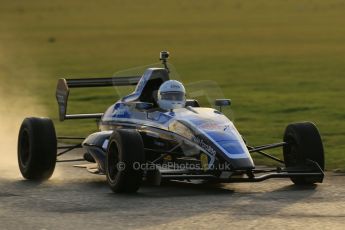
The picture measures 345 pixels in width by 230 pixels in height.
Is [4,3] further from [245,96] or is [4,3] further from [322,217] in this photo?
[322,217]

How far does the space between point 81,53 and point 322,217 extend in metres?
44.6

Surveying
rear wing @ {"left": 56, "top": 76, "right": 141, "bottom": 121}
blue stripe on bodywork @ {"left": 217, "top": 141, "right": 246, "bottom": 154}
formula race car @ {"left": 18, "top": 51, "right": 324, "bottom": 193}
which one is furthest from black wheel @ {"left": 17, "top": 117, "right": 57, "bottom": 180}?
blue stripe on bodywork @ {"left": 217, "top": 141, "right": 246, "bottom": 154}

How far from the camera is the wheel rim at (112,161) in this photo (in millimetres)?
13523

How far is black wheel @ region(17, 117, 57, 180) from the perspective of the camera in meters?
14.5

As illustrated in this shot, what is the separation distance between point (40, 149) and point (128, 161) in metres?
2.01

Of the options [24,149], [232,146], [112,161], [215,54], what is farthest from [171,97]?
[215,54]

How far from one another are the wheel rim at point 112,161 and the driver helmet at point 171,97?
3.89 ft

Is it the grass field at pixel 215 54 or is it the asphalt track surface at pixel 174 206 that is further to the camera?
the grass field at pixel 215 54

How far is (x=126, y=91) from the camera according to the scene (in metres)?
16.2

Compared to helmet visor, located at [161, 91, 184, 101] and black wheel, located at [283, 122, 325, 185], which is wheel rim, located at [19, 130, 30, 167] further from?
black wheel, located at [283, 122, 325, 185]

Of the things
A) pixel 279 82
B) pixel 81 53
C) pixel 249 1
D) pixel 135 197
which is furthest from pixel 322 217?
pixel 249 1

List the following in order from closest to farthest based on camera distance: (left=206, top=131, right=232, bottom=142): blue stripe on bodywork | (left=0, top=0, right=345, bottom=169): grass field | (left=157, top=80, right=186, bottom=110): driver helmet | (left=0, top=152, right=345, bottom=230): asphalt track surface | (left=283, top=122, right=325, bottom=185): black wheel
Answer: (left=0, top=152, right=345, bottom=230): asphalt track surface, (left=206, top=131, right=232, bottom=142): blue stripe on bodywork, (left=283, top=122, right=325, bottom=185): black wheel, (left=157, top=80, right=186, bottom=110): driver helmet, (left=0, top=0, right=345, bottom=169): grass field

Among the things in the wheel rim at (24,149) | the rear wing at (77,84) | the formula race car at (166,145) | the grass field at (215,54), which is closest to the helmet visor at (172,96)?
the formula race car at (166,145)

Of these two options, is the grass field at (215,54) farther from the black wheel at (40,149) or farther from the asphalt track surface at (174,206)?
the black wheel at (40,149)
